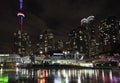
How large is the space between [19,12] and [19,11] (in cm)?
149

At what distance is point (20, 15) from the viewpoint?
174625 millimetres

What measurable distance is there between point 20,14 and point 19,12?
1.89 meters

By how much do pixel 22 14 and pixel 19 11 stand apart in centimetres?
322

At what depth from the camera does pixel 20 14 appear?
17162 cm

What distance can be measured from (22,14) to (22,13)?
0.67 m

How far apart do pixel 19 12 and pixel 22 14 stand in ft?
7.63

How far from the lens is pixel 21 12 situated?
172500 mm

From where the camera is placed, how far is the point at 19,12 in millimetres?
172625

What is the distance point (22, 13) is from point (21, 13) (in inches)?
36.5

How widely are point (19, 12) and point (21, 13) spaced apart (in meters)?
1.67

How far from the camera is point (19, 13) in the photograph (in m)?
172

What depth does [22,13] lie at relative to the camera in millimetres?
172750

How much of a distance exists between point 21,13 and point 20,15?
3003 mm
